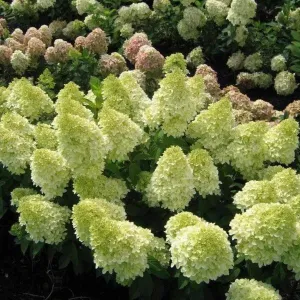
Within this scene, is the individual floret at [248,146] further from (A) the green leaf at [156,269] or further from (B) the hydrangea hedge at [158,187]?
(A) the green leaf at [156,269]

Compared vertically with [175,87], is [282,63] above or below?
below

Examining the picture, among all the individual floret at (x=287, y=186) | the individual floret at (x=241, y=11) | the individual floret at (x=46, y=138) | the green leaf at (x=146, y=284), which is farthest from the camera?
the individual floret at (x=241, y=11)

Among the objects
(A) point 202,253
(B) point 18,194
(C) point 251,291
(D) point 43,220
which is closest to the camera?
(A) point 202,253

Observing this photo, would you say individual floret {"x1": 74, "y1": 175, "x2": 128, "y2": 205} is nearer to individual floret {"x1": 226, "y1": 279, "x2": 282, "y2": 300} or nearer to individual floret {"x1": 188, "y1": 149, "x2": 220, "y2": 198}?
individual floret {"x1": 188, "y1": 149, "x2": 220, "y2": 198}

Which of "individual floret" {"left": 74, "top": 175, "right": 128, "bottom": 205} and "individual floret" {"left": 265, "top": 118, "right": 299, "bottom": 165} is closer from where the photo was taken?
"individual floret" {"left": 74, "top": 175, "right": 128, "bottom": 205}

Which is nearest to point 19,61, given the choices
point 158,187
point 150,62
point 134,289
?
point 150,62

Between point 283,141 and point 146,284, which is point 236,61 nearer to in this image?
point 283,141

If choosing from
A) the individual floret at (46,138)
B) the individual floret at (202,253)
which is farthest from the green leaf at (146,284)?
the individual floret at (46,138)

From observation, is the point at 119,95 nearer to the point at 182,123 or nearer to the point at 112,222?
the point at 182,123

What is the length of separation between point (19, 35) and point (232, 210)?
3499 millimetres

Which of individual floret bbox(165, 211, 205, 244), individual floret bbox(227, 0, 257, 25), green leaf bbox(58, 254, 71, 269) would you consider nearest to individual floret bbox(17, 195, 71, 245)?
green leaf bbox(58, 254, 71, 269)

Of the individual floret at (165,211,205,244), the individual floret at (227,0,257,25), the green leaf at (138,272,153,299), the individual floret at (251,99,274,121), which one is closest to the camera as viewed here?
the individual floret at (165,211,205,244)

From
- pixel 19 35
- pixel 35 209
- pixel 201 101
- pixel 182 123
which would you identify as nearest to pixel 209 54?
pixel 19 35

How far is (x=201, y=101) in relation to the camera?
12.5 ft
